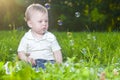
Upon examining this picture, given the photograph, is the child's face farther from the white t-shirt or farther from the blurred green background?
the blurred green background

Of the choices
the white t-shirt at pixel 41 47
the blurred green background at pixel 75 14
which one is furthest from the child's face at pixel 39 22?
the blurred green background at pixel 75 14

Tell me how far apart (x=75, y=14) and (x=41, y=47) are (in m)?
6.05

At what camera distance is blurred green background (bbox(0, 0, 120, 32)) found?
10789 millimetres

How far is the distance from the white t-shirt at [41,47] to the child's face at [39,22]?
0.29ft

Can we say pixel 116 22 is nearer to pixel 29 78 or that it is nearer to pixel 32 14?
pixel 32 14

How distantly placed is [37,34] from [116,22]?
633cm

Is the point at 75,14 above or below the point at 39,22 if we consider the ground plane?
below

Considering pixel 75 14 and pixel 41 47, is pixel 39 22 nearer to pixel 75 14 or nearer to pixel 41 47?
pixel 41 47

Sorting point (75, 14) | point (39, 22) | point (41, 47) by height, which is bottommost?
point (75, 14)

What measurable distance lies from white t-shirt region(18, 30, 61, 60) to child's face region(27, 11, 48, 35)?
90 mm

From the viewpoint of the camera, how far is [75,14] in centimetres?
1077

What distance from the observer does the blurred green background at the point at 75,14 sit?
425 inches

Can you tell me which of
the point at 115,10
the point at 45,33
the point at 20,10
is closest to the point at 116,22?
the point at 115,10

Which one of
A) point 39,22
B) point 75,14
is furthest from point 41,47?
point 75,14
